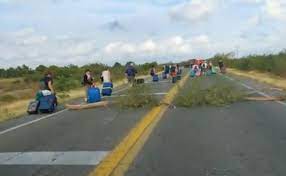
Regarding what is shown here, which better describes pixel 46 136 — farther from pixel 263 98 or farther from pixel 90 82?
pixel 90 82

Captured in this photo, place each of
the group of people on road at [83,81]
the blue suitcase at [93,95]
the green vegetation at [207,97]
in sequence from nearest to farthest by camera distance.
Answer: the green vegetation at [207,97] → the group of people on road at [83,81] → the blue suitcase at [93,95]

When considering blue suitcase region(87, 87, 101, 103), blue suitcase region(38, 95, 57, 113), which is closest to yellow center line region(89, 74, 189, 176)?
blue suitcase region(38, 95, 57, 113)

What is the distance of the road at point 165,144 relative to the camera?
840 cm

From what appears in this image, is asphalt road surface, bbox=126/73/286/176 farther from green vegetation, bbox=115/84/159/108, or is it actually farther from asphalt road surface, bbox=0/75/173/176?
green vegetation, bbox=115/84/159/108

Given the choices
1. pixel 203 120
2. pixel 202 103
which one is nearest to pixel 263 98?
pixel 202 103

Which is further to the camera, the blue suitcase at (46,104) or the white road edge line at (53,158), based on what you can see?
the blue suitcase at (46,104)

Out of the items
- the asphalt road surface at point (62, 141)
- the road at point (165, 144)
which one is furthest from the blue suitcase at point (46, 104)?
the road at point (165, 144)

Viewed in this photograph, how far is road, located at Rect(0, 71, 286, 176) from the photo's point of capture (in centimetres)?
840

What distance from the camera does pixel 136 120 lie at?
1543cm

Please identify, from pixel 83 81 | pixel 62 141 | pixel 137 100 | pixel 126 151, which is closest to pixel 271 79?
pixel 83 81

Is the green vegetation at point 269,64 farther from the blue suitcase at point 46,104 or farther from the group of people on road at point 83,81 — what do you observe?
the blue suitcase at point 46,104

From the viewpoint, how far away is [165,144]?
10.7 m

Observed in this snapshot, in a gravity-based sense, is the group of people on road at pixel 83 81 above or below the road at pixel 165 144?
above

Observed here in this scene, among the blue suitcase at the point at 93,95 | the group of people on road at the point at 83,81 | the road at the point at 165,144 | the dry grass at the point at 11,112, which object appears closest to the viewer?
the road at the point at 165,144
